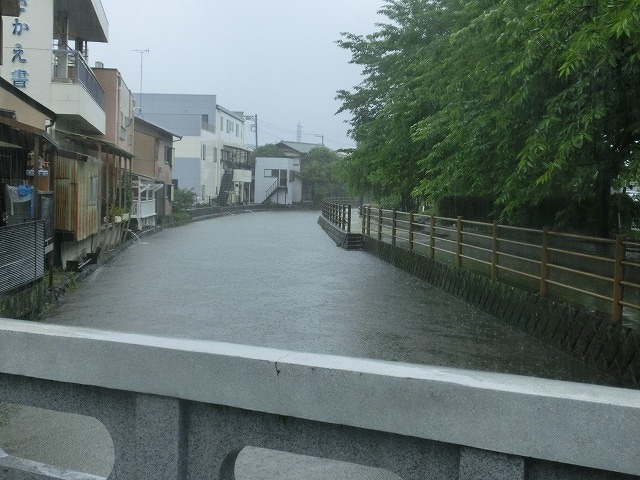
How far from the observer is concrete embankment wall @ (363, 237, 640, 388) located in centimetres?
851

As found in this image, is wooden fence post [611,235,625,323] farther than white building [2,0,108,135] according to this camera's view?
No

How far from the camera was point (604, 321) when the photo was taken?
9.14 meters

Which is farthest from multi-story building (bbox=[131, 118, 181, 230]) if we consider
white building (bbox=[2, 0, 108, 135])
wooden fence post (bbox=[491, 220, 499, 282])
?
wooden fence post (bbox=[491, 220, 499, 282])

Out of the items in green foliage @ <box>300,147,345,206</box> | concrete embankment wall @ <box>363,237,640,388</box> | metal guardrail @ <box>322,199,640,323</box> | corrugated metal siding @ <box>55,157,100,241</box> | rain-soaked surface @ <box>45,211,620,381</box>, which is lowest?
rain-soaked surface @ <box>45,211,620,381</box>

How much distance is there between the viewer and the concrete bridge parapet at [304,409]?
7.39ft

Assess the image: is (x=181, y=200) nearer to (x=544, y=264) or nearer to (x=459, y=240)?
(x=459, y=240)

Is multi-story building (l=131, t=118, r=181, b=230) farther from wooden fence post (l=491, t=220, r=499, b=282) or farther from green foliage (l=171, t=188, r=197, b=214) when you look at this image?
wooden fence post (l=491, t=220, r=499, b=282)

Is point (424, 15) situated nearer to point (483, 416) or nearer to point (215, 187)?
point (483, 416)

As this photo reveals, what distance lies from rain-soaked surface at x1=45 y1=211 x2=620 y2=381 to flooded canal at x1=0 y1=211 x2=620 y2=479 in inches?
0.7

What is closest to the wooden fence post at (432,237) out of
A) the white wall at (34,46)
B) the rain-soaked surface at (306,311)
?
the rain-soaked surface at (306,311)

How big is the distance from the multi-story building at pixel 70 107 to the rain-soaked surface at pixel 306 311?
1259mm

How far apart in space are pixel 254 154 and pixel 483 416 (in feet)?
285

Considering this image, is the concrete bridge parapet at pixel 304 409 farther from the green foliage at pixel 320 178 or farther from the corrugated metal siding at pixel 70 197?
the green foliage at pixel 320 178

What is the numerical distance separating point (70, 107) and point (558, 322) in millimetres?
15334
